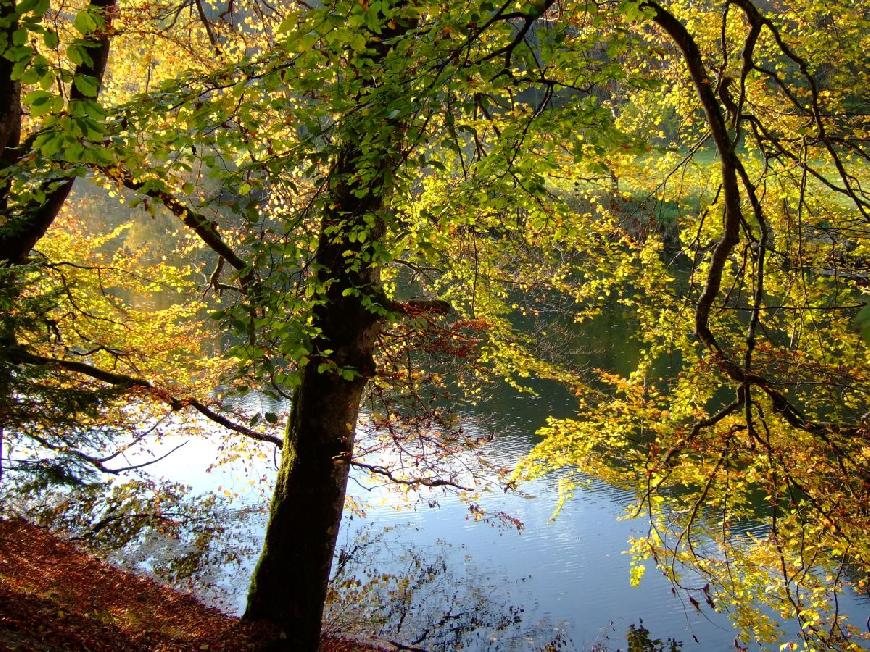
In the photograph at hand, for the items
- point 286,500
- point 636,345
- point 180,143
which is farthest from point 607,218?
point 636,345

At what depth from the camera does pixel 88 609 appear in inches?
205

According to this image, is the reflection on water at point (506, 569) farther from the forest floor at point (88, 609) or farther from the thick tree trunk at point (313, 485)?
the thick tree trunk at point (313, 485)

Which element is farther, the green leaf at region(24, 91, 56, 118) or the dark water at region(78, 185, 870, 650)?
the dark water at region(78, 185, 870, 650)

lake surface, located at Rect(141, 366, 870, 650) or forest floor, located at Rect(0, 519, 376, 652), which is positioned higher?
lake surface, located at Rect(141, 366, 870, 650)

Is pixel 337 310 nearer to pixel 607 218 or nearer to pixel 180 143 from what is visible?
pixel 180 143

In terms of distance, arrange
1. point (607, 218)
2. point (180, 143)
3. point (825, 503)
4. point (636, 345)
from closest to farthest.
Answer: point (180, 143)
point (825, 503)
point (607, 218)
point (636, 345)

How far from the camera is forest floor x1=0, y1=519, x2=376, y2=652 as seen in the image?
3967 mm

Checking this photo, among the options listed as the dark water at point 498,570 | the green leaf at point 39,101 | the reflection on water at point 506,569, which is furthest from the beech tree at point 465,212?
the reflection on water at point 506,569

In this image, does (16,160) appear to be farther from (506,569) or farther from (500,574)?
(506,569)

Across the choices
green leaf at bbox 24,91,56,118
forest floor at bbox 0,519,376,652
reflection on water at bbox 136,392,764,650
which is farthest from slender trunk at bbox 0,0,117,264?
reflection on water at bbox 136,392,764,650

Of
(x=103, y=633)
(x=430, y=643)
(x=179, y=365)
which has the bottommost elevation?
(x=103, y=633)

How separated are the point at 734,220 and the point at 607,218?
3.34 metres

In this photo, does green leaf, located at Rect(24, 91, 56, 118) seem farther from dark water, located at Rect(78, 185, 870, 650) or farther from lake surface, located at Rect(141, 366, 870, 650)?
lake surface, located at Rect(141, 366, 870, 650)

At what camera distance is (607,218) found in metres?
6.86
